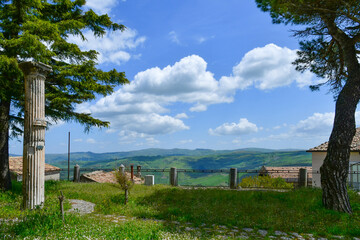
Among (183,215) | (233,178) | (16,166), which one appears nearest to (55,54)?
(183,215)

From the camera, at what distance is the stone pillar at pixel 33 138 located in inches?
373

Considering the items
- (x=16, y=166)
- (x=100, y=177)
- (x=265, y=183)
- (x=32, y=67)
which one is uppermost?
(x=32, y=67)

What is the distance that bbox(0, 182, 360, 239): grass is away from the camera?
6852mm

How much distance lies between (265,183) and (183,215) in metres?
11.5

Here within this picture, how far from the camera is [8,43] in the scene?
1232 cm

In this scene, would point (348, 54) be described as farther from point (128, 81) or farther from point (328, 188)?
point (128, 81)

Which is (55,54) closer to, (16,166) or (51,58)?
(51,58)

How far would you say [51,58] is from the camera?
15.2m

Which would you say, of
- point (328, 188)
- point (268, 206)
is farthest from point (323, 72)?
point (268, 206)

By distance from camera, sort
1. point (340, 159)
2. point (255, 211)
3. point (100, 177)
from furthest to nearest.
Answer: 1. point (100, 177)
2. point (340, 159)
3. point (255, 211)

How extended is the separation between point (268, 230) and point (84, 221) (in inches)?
213

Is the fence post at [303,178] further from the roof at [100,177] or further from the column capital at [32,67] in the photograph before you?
the column capital at [32,67]

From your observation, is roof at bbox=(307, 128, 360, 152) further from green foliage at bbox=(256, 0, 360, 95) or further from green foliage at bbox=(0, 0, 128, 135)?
green foliage at bbox=(0, 0, 128, 135)

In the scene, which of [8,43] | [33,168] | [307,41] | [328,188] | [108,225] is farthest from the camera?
[307,41]
